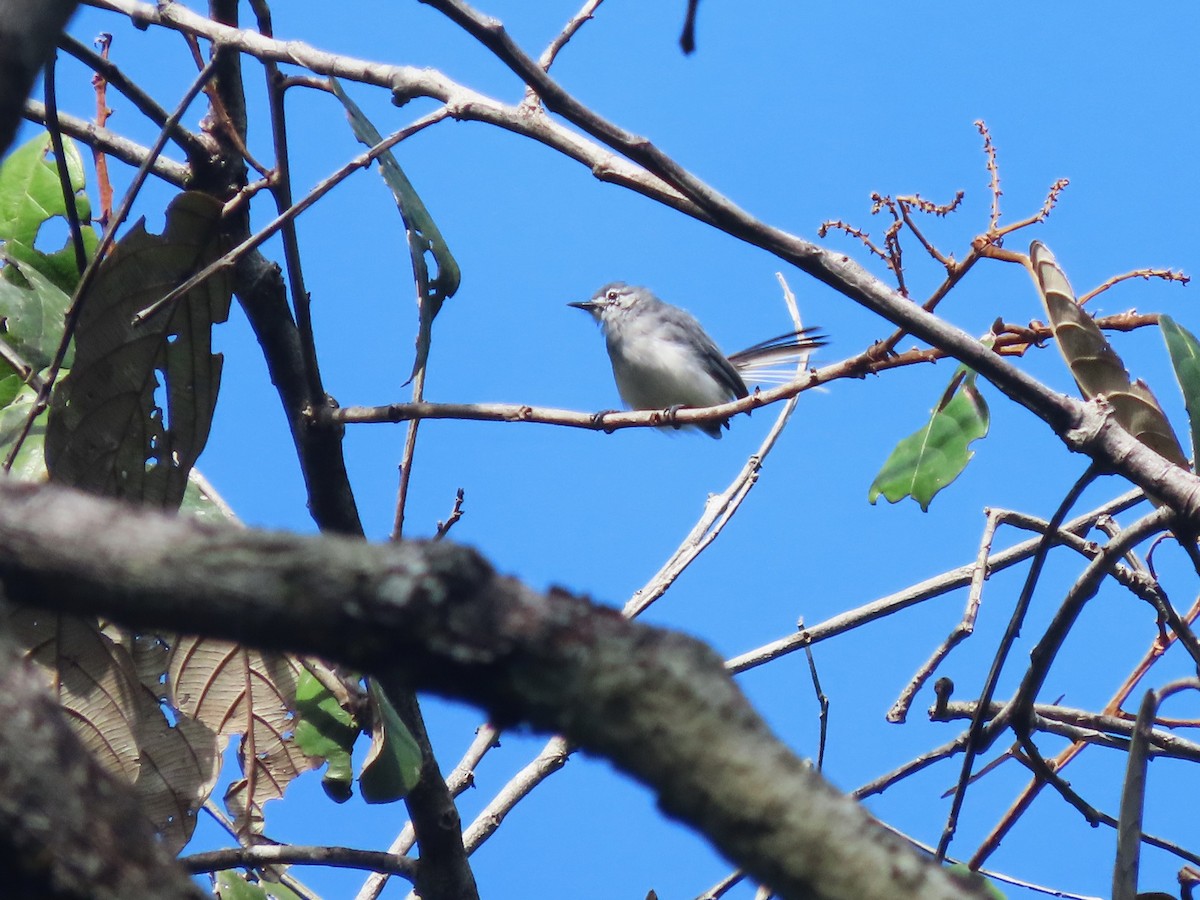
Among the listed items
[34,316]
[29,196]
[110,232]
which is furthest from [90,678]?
[29,196]

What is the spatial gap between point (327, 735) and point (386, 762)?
0.41 m

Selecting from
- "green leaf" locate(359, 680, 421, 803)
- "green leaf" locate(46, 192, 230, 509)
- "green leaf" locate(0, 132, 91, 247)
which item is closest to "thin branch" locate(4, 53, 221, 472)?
"green leaf" locate(46, 192, 230, 509)

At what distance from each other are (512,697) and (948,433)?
2.54 meters

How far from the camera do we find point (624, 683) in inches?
33.4

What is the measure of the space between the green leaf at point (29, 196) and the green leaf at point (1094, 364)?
2665 millimetres

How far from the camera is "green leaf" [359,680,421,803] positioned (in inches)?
102

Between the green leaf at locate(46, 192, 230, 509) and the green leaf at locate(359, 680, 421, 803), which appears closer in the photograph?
the green leaf at locate(359, 680, 421, 803)

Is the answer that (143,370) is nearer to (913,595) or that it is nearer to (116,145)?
(116,145)

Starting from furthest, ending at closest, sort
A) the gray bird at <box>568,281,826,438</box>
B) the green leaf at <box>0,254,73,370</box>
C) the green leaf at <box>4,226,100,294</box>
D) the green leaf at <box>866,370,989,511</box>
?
the gray bird at <box>568,281,826,438</box> → the green leaf at <box>4,226,100,294</box> → the green leaf at <box>866,370,989,511</box> → the green leaf at <box>0,254,73,370</box>

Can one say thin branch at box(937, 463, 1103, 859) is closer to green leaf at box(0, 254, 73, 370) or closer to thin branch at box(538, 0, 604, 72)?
thin branch at box(538, 0, 604, 72)

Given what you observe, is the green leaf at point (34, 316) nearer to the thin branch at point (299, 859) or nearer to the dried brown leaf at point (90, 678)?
the dried brown leaf at point (90, 678)

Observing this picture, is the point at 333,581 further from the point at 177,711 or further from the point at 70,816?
the point at 177,711

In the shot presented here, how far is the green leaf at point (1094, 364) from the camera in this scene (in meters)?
2.35

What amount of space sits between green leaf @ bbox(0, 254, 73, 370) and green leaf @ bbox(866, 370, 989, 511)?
2156mm
